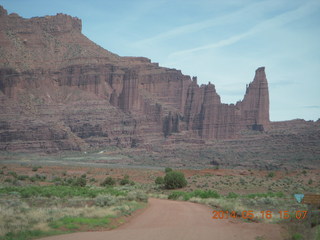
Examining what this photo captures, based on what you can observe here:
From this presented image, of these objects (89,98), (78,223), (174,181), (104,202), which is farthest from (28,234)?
(89,98)

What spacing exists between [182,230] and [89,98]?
136864mm

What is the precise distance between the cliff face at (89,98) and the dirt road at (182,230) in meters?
112

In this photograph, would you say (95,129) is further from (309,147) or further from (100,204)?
(100,204)

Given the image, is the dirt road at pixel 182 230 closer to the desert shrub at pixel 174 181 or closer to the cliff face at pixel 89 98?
the desert shrub at pixel 174 181

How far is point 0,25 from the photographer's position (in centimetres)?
15650

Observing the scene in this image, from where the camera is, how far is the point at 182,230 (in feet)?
53.3

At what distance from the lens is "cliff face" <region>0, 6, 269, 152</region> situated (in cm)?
13325

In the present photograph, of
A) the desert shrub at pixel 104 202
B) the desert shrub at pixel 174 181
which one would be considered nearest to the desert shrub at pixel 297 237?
the desert shrub at pixel 104 202

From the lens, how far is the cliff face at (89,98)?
5246 inches

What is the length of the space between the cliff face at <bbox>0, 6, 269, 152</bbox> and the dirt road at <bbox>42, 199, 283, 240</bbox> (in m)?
112

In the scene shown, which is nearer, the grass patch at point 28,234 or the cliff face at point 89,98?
the grass patch at point 28,234
